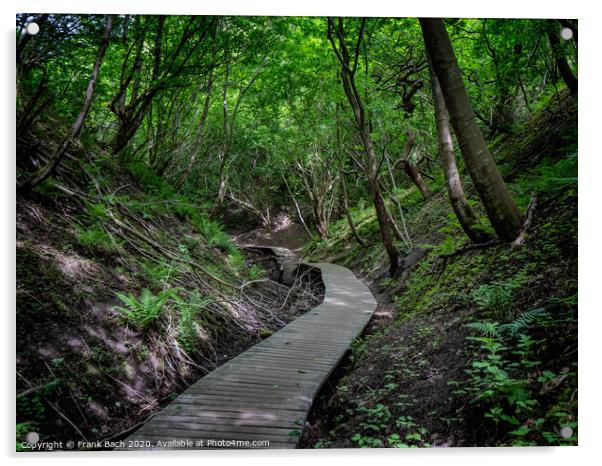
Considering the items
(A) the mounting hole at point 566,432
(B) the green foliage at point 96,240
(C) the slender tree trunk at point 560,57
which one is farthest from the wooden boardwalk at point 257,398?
(C) the slender tree trunk at point 560,57

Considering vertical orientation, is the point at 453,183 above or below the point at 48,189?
below

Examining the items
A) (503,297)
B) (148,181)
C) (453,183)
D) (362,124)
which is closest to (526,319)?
(503,297)

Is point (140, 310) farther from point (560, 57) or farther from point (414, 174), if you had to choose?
point (414, 174)

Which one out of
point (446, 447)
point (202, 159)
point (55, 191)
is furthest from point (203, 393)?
point (202, 159)

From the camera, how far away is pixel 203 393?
14.4ft

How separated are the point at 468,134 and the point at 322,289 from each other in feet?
27.9

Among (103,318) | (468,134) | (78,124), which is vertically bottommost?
(103,318)

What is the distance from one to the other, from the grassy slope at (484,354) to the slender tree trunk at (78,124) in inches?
187

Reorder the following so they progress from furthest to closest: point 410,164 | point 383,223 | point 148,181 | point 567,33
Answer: point 410,164
point 148,181
point 383,223
point 567,33

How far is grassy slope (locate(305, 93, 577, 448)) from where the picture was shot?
10.1 feet

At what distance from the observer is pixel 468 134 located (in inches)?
Result: 208

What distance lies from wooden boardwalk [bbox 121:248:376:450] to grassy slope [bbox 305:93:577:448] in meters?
0.33

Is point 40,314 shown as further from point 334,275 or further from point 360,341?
point 334,275

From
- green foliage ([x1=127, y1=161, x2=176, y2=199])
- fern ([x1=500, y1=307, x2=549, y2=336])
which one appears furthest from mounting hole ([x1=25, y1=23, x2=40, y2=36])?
green foliage ([x1=127, y1=161, x2=176, y2=199])
